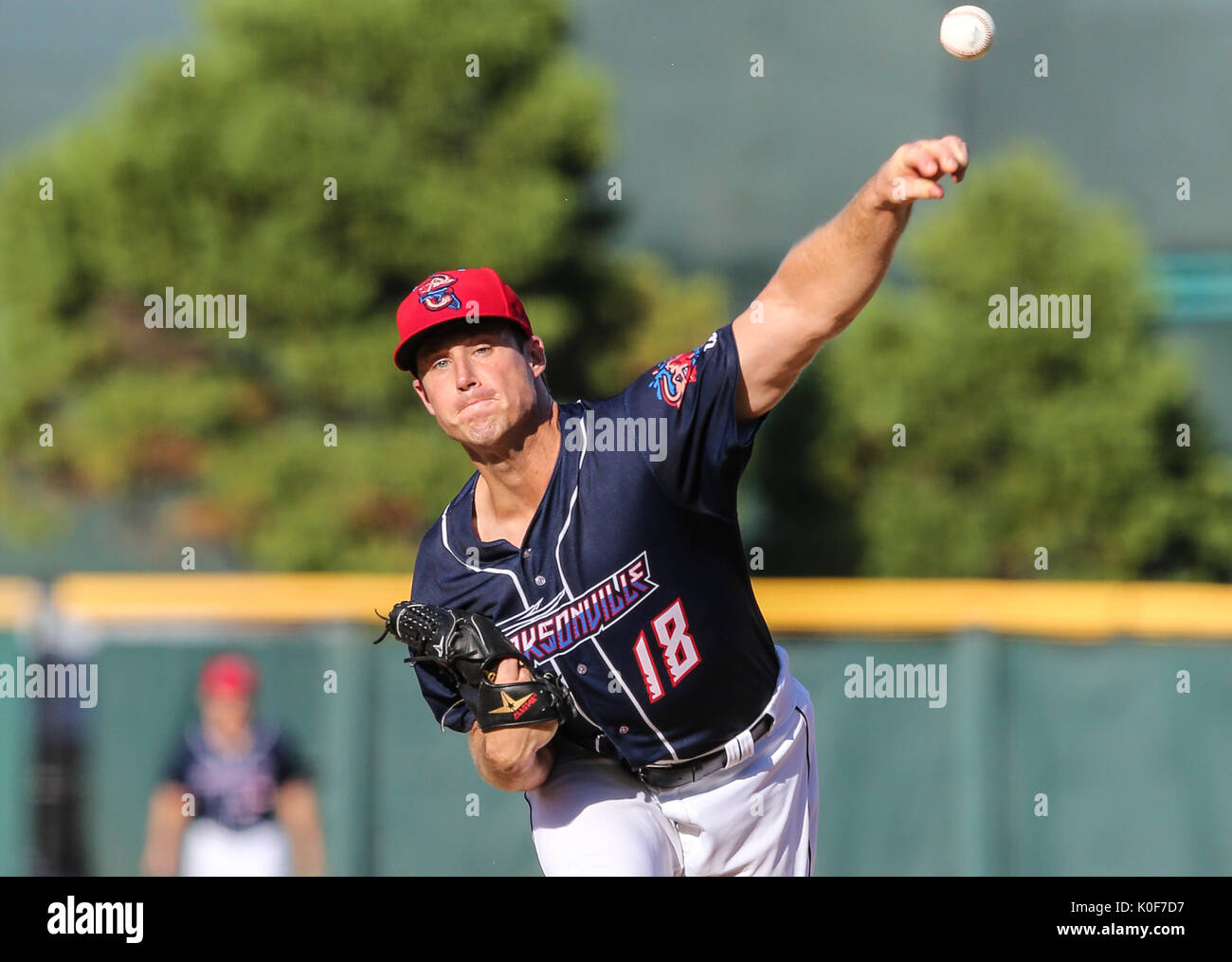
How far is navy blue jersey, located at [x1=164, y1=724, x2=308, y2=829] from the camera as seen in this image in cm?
541

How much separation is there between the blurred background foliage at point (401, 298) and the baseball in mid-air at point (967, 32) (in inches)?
225

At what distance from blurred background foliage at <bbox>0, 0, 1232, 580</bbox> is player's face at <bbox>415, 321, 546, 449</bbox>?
211 inches

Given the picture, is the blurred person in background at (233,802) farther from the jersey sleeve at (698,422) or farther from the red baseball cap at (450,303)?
the jersey sleeve at (698,422)

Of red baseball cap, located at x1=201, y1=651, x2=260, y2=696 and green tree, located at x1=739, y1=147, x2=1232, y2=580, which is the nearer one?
red baseball cap, located at x1=201, y1=651, x2=260, y2=696

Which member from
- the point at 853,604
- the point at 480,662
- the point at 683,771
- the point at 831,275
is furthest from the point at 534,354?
the point at 853,604

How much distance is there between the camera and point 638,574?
3115 millimetres

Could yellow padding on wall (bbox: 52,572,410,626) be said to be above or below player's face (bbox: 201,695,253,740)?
above

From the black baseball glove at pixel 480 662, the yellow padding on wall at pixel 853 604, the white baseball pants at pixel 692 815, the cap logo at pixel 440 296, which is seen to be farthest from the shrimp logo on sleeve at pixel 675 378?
the yellow padding on wall at pixel 853 604

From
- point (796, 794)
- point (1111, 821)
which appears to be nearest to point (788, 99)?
point (1111, 821)

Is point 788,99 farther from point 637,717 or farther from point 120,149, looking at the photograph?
point 637,717

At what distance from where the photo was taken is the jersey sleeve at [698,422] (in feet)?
9.77

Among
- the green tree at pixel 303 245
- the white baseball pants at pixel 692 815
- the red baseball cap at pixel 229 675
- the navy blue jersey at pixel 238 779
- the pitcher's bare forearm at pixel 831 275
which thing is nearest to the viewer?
the pitcher's bare forearm at pixel 831 275

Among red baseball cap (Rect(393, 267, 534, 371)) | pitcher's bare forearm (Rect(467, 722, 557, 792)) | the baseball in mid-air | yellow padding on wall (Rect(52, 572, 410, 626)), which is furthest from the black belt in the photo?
yellow padding on wall (Rect(52, 572, 410, 626))

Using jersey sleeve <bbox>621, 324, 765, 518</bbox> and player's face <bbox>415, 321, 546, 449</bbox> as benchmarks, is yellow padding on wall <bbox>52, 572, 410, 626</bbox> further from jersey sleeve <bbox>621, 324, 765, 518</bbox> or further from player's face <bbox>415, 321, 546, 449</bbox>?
jersey sleeve <bbox>621, 324, 765, 518</bbox>
